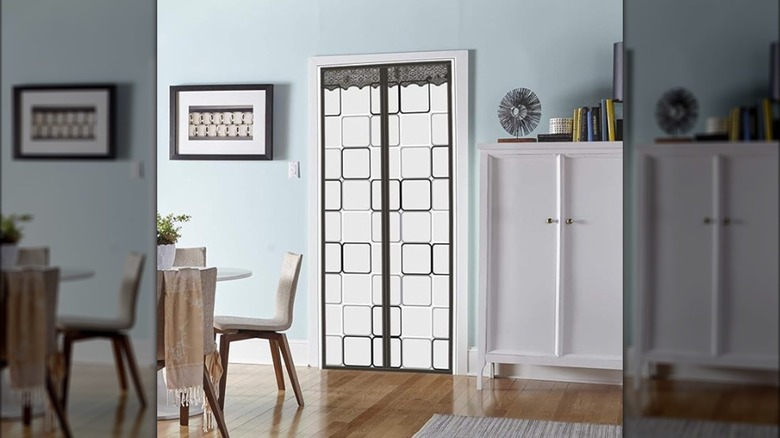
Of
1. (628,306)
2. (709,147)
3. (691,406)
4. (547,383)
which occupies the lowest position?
(547,383)

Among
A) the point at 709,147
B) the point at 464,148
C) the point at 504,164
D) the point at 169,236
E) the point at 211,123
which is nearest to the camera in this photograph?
the point at 709,147

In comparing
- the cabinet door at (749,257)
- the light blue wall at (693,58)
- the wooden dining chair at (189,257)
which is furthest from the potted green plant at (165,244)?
the cabinet door at (749,257)

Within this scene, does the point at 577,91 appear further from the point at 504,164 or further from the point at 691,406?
the point at 691,406

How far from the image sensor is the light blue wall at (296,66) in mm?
5855

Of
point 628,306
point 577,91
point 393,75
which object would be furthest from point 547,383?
point 628,306

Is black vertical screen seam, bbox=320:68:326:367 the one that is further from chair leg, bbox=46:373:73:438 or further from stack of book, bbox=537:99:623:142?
chair leg, bbox=46:373:73:438

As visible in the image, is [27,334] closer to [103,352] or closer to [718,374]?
[103,352]

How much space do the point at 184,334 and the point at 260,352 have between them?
2.25m

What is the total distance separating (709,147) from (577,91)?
13.2 ft

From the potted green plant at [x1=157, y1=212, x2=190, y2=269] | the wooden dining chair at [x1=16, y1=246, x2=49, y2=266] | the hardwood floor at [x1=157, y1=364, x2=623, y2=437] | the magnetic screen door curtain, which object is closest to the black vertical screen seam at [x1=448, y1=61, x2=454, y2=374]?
the magnetic screen door curtain

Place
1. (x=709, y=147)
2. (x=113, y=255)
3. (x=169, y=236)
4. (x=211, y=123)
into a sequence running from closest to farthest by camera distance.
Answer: (x=709, y=147), (x=113, y=255), (x=169, y=236), (x=211, y=123)

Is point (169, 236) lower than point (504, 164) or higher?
lower

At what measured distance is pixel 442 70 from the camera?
6078 millimetres

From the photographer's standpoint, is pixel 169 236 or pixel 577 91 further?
pixel 577 91
